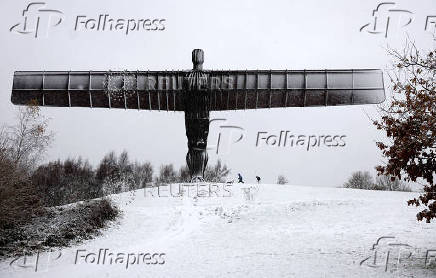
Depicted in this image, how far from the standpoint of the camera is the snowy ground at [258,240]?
10.3m

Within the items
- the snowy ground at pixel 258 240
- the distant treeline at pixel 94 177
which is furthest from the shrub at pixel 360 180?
the snowy ground at pixel 258 240

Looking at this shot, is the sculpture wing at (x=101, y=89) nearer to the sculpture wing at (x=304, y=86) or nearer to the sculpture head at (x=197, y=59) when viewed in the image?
the sculpture head at (x=197, y=59)

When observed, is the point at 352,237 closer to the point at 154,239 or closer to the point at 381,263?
the point at 381,263

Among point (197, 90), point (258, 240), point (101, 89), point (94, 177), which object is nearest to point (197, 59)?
point (197, 90)

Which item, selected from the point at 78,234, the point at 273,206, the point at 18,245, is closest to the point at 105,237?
the point at 78,234

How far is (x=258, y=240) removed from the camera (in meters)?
13.7

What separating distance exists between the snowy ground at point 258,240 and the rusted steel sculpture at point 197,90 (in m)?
4.32

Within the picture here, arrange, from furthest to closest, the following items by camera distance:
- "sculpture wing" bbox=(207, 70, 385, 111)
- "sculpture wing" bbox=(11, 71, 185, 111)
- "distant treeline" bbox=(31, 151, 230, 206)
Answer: "distant treeline" bbox=(31, 151, 230, 206), "sculpture wing" bbox=(11, 71, 185, 111), "sculpture wing" bbox=(207, 70, 385, 111)

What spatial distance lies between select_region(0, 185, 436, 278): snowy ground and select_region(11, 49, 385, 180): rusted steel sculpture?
4.32 m

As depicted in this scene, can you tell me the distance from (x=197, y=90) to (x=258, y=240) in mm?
9613

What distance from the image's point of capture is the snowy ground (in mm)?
10273

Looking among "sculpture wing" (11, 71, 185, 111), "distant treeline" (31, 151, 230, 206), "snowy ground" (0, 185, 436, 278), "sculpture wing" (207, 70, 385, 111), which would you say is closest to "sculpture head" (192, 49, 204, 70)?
"sculpture wing" (207, 70, 385, 111)

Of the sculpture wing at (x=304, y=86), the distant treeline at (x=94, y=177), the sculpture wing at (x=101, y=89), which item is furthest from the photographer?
the distant treeline at (x=94, y=177)

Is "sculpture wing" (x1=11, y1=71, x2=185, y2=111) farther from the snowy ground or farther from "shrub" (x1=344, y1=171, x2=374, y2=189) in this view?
"shrub" (x1=344, y1=171, x2=374, y2=189)
